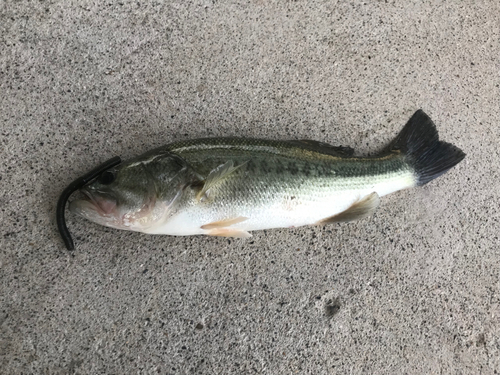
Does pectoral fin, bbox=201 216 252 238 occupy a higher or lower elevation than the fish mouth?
lower

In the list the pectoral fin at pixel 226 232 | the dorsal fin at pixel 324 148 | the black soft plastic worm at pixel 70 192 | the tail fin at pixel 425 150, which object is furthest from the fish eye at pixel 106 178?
the tail fin at pixel 425 150

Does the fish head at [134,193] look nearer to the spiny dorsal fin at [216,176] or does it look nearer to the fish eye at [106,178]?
the fish eye at [106,178]

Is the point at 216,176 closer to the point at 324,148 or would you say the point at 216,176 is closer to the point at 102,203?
the point at 102,203

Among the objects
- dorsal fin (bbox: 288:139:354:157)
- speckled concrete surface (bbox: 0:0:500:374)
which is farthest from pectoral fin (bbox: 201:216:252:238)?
dorsal fin (bbox: 288:139:354:157)

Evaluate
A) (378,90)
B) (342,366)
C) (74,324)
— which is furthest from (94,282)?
(378,90)

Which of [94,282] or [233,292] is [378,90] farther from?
[94,282]

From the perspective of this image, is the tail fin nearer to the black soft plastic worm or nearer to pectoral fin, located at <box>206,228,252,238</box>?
pectoral fin, located at <box>206,228,252,238</box>
